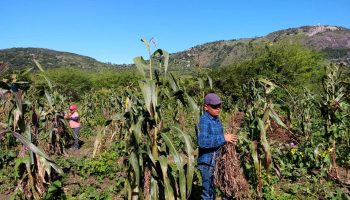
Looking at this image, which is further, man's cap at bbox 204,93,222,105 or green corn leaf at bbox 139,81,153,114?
man's cap at bbox 204,93,222,105

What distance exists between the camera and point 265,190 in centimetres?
620

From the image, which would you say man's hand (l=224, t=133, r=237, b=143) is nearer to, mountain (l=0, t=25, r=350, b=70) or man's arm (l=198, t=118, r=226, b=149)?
man's arm (l=198, t=118, r=226, b=149)

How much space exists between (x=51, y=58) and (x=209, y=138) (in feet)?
424

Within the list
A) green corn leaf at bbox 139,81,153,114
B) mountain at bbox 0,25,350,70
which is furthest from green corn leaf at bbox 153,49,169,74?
mountain at bbox 0,25,350,70

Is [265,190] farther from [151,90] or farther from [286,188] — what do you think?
[151,90]

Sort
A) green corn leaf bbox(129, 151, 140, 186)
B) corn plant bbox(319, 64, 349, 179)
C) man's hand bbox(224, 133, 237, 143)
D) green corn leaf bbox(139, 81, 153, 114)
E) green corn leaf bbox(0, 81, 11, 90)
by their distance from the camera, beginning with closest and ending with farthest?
1. green corn leaf bbox(0, 81, 11, 90)
2. green corn leaf bbox(139, 81, 153, 114)
3. green corn leaf bbox(129, 151, 140, 186)
4. man's hand bbox(224, 133, 237, 143)
5. corn plant bbox(319, 64, 349, 179)

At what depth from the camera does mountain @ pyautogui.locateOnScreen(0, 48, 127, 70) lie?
114 metres

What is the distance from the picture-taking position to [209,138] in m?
4.70

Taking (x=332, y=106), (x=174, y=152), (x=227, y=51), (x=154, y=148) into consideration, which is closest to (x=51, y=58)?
(x=227, y=51)

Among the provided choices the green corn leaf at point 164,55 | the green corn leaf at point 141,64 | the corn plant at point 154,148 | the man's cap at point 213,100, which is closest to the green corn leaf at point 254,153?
the man's cap at point 213,100

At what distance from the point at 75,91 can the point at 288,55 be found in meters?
22.0

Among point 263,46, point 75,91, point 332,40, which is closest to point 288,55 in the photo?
point 263,46

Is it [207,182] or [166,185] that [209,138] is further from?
[166,185]

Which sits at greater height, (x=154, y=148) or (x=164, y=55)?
(x=164, y=55)
